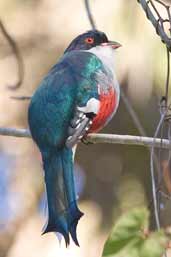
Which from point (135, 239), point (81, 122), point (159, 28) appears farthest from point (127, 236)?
point (81, 122)

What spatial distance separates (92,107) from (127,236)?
90 centimetres

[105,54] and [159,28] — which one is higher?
[159,28]

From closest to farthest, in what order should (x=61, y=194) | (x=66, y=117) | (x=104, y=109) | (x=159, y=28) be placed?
(x=159, y=28) → (x=61, y=194) → (x=66, y=117) → (x=104, y=109)

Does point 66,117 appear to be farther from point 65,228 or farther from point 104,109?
point 65,228

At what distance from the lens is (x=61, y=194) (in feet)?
8.34

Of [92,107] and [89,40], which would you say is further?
[89,40]

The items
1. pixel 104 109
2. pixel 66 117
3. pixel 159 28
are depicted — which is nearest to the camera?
pixel 159 28

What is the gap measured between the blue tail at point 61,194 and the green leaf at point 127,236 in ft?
0.77

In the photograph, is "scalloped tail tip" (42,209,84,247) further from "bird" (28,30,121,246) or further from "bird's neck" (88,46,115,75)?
"bird's neck" (88,46,115,75)

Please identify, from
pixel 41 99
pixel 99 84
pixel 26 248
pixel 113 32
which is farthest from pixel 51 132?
pixel 26 248

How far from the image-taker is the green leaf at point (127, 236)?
2.06 m

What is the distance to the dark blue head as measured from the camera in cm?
354

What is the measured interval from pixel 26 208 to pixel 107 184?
0.53 meters

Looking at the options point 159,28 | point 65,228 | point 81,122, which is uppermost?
point 159,28
